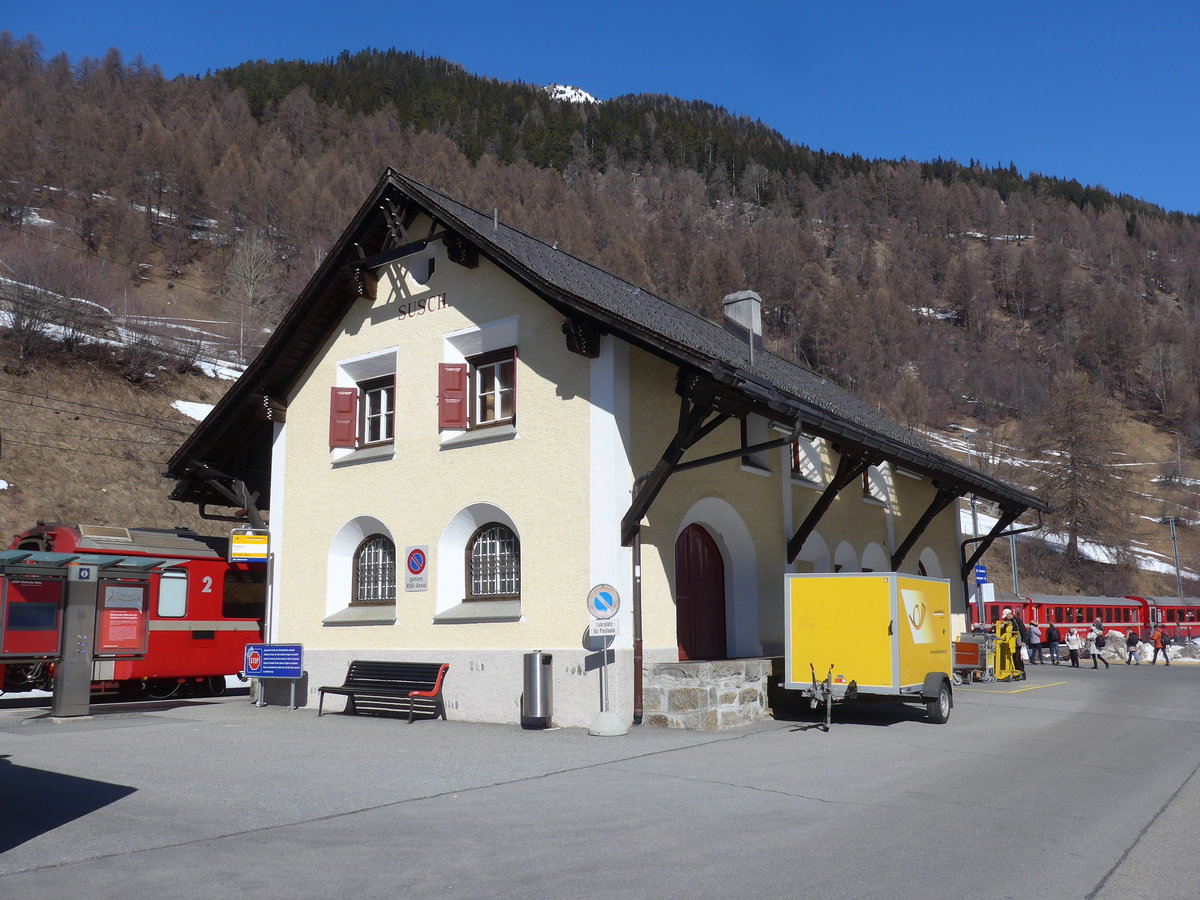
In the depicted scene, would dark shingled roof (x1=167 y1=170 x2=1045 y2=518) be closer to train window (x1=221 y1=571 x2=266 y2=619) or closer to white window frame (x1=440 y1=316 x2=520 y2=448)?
white window frame (x1=440 y1=316 x2=520 y2=448)

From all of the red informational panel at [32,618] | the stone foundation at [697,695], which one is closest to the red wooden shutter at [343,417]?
the red informational panel at [32,618]

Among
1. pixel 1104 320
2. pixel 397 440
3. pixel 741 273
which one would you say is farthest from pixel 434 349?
pixel 1104 320

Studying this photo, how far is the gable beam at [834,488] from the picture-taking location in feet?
53.4

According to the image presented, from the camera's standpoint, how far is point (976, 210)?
131125mm

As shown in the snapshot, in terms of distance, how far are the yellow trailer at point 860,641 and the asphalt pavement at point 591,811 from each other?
578 mm

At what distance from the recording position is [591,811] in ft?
25.5

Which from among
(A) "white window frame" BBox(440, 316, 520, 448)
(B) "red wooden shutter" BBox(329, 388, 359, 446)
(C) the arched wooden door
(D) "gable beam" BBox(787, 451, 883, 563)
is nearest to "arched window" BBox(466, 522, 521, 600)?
(A) "white window frame" BBox(440, 316, 520, 448)

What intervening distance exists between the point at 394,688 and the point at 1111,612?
1516 inches

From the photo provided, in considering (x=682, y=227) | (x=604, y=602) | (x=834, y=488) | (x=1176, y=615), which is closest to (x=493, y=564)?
(x=604, y=602)

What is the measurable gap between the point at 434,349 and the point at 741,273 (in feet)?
254

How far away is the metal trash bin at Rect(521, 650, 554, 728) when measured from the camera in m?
13.4

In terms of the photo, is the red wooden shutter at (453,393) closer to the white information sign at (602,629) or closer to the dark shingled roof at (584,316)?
the dark shingled roof at (584,316)

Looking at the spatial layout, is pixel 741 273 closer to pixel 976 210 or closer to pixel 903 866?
pixel 976 210

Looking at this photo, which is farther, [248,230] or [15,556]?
[248,230]
